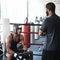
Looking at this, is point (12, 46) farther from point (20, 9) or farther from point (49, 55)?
point (20, 9)

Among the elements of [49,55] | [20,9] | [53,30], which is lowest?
[49,55]

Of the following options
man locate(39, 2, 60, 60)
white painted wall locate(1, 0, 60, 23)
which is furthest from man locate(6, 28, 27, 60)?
white painted wall locate(1, 0, 60, 23)

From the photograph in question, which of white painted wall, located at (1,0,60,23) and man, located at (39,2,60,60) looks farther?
white painted wall, located at (1,0,60,23)

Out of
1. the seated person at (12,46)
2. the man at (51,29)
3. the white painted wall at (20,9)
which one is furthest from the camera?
the white painted wall at (20,9)

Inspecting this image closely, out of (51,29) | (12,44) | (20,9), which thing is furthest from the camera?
(20,9)

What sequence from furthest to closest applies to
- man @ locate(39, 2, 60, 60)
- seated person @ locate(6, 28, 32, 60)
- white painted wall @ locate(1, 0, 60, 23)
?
white painted wall @ locate(1, 0, 60, 23) < seated person @ locate(6, 28, 32, 60) < man @ locate(39, 2, 60, 60)

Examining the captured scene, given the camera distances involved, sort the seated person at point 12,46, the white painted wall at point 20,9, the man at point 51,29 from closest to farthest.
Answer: the man at point 51,29
the seated person at point 12,46
the white painted wall at point 20,9

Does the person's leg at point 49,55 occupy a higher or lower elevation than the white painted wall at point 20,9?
lower

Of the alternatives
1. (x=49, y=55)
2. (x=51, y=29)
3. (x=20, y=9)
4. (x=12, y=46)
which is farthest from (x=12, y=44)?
(x=20, y=9)

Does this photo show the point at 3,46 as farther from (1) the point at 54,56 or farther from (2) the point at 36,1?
(2) the point at 36,1

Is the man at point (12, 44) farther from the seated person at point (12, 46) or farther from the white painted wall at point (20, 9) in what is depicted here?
the white painted wall at point (20, 9)

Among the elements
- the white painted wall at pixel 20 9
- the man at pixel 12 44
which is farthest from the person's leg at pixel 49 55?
the white painted wall at pixel 20 9

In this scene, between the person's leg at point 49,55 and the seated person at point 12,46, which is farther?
the seated person at point 12,46

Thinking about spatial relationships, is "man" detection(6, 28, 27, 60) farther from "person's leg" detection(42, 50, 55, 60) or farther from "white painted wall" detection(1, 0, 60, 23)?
"white painted wall" detection(1, 0, 60, 23)
